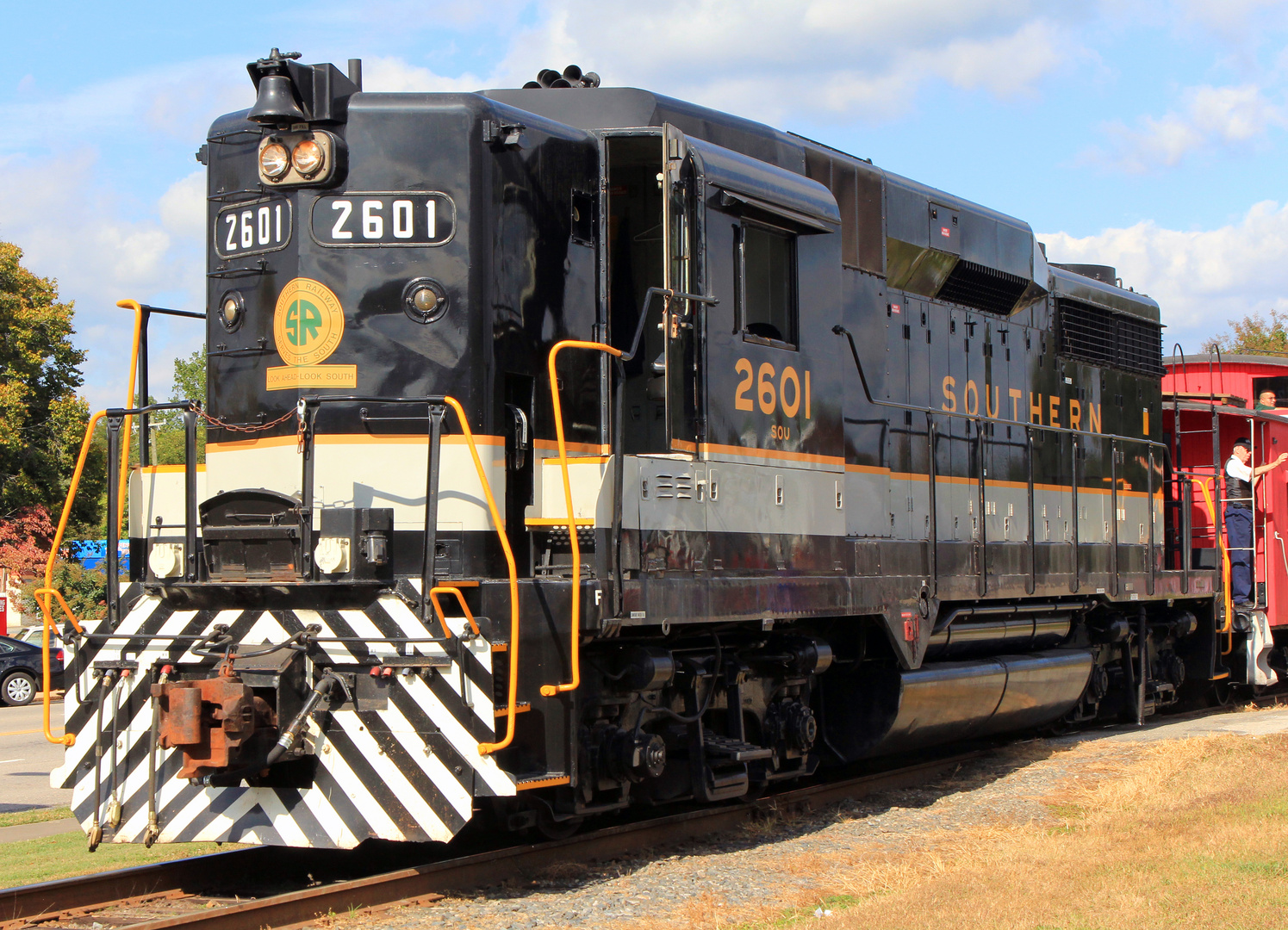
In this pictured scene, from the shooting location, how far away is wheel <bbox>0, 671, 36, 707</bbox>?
19.9 m

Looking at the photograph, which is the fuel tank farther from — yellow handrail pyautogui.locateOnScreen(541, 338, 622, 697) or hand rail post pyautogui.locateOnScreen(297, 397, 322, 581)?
hand rail post pyautogui.locateOnScreen(297, 397, 322, 581)

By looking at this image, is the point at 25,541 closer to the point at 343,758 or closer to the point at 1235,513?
the point at 1235,513

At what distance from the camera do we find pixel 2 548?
96.9 ft

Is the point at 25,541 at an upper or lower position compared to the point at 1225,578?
upper

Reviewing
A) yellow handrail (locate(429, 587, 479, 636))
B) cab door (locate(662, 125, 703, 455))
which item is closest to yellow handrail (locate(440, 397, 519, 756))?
yellow handrail (locate(429, 587, 479, 636))

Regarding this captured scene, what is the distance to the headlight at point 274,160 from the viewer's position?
641cm

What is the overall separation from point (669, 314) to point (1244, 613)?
30.0ft

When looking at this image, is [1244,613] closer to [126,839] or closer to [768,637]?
[768,637]

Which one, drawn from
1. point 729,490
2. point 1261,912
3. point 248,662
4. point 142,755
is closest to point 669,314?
point 729,490

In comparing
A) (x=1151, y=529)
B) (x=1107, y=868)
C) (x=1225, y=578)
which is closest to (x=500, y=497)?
(x=1107, y=868)

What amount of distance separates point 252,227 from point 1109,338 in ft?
28.7

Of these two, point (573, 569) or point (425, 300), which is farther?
point (425, 300)

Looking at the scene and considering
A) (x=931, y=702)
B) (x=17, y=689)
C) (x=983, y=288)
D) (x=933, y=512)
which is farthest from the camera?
(x=17, y=689)

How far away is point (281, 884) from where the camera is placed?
6.18m
